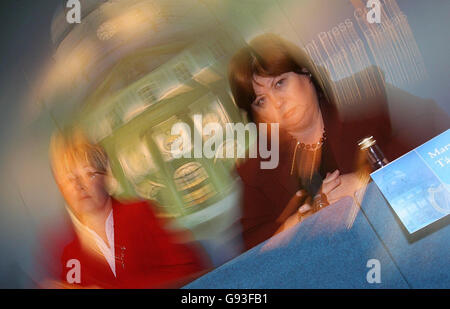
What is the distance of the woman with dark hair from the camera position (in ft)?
7.18

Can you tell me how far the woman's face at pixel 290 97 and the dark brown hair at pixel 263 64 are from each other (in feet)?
0.08

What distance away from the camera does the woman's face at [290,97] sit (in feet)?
7.23

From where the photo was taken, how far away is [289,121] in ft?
7.25

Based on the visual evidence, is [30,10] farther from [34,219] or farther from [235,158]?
[235,158]

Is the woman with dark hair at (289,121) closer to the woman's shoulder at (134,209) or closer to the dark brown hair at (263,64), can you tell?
the dark brown hair at (263,64)

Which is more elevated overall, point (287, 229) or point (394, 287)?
point (287, 229)

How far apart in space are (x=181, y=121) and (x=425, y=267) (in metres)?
1.29

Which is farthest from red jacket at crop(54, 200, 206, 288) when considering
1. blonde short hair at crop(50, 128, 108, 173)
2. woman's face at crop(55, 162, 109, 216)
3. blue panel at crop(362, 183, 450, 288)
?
blue panel at crop(362, 183, 450, 288)

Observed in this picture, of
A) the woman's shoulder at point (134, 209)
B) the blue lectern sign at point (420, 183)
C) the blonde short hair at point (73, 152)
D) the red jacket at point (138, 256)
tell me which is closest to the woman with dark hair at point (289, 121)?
the blue lectern sign at point (420, 183)

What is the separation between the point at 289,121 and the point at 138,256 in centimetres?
99

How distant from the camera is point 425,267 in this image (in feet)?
6.68

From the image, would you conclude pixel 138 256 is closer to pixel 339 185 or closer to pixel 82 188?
pixel 82 188
